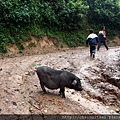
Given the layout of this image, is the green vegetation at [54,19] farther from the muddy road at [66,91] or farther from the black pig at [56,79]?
the black pig at [56,79]

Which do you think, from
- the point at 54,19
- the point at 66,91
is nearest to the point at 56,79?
the point at 66,91

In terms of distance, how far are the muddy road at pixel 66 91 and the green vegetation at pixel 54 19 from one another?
2.88 meters

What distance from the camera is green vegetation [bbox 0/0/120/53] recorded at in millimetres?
13859

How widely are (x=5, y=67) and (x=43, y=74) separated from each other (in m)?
3.79

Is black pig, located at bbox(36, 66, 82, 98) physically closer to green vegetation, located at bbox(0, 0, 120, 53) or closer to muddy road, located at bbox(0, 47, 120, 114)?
muddy road, located at bbox(0, 47, 120, 114)

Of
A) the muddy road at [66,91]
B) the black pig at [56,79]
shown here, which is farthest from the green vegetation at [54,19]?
the black pig at [56,79]

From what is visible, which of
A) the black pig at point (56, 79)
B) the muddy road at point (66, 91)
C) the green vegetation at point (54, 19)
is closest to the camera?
the muddy road at point (66, 91)

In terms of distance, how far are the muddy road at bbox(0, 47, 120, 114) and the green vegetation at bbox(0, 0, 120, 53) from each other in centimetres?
288

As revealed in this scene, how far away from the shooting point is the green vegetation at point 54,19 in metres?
13.9

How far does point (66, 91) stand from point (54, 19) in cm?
1071

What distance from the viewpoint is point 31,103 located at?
5.99 meters

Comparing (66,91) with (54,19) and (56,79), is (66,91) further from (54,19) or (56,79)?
(54,19)

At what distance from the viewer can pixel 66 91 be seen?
7578 mm

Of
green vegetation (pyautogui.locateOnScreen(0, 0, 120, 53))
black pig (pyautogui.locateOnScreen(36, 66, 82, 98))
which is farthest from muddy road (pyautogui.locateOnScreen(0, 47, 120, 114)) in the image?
green vegetation (pyautogui.locateOnScreen(0, 0, 120, 53))
